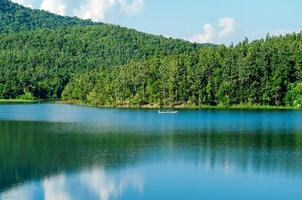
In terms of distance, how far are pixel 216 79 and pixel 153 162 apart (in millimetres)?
76110

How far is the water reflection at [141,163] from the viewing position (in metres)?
32.9

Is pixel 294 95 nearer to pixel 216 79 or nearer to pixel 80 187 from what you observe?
pixel 216 79

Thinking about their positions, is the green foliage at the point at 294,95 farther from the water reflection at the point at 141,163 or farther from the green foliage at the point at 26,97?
the green foliage at the point at 26,97

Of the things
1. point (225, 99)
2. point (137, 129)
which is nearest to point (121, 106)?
point (225, 99)

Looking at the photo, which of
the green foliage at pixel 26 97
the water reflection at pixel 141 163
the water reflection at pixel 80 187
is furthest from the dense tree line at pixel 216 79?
the water reflection at pixel 80 187

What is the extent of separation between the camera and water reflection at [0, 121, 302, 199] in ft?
108

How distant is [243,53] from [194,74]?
11.6 m

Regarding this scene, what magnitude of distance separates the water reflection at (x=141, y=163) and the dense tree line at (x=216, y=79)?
5185 cm

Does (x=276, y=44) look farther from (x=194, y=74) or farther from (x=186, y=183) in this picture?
(x=186, y=183)

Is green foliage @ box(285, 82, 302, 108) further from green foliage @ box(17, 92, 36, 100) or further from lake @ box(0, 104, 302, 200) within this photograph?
green foliage @ box(17, 92, 36, 100)

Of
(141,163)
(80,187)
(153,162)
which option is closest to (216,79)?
(153,162)

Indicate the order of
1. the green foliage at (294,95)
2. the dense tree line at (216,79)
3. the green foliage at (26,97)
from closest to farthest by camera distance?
the green foliage at (294,95)
the dense tree line at (216,79)
the green foliage at (26,97)

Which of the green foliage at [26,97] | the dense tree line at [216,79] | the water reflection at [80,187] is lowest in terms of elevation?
the water reflection at [80,187]

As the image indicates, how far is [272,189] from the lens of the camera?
3253 centimetres
